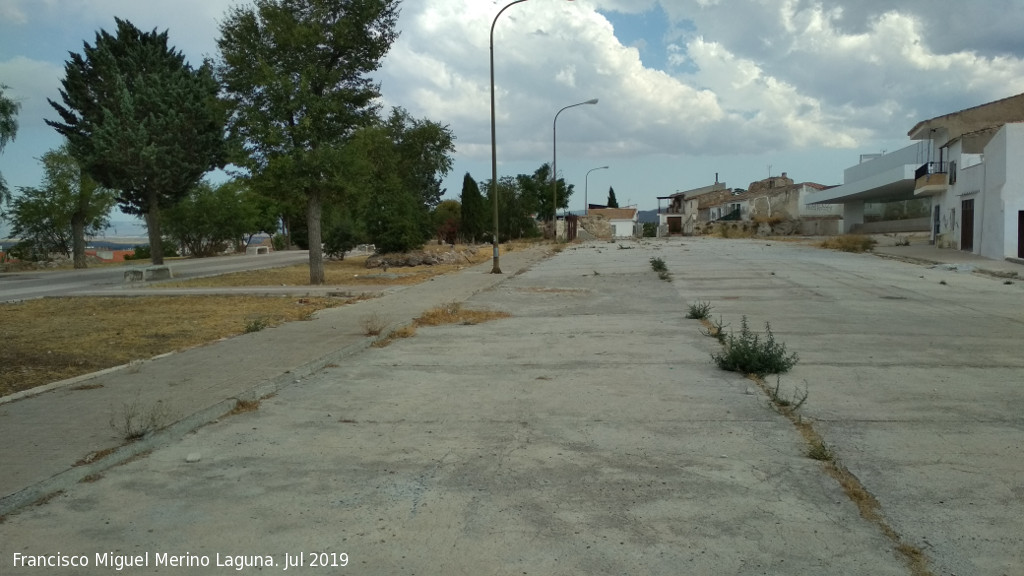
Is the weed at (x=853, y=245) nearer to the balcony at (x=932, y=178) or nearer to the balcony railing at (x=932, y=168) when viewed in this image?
the balcony at (x=932, y=178)

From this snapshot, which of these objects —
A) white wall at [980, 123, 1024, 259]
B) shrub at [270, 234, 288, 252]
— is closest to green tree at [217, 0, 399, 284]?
white wall at [980, 123, 1024, 259]

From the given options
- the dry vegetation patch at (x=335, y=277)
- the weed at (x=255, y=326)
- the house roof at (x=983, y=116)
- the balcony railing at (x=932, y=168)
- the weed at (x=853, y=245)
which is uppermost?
the house roof at (x=983, y=116)

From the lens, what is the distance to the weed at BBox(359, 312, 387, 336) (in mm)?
11859

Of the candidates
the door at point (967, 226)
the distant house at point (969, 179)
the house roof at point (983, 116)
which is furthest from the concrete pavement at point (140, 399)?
the house roof at point (983, 116)

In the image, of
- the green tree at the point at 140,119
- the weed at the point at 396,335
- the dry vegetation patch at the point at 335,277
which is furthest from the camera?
the green tree at the point at 140,119

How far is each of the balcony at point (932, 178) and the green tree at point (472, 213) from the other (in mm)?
33905

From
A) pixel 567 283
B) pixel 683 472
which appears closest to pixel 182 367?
pixel 683 472

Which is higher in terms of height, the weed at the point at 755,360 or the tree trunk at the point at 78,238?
the tree trunk at the point at 78,238

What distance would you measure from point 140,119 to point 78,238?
10.8 metres

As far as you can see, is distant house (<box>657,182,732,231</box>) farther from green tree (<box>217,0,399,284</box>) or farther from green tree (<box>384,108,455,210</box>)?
A: green tree (<box>217,0,399,284</box>)

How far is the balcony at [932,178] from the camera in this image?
40625mm

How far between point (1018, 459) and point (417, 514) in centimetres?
417

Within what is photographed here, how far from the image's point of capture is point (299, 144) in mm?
22734

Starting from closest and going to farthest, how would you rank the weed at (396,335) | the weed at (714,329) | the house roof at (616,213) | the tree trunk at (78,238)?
the weed at (714,329)
the weed at (396,335)
the tree trunk at (78,238)
the house roof at (616,213)
